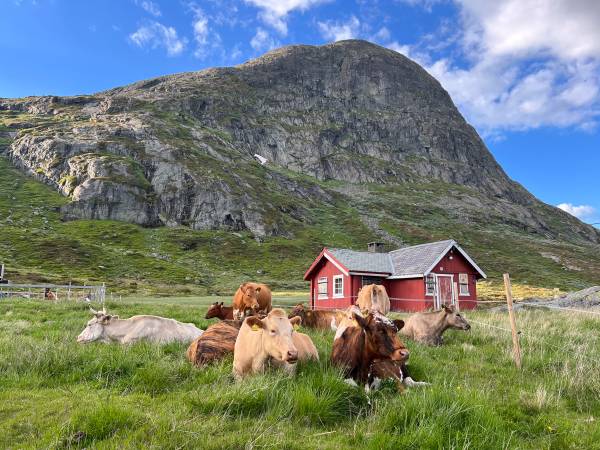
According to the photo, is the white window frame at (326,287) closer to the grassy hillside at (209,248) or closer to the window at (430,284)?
the window at (430,284)

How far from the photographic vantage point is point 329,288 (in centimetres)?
4009

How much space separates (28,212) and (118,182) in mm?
25924

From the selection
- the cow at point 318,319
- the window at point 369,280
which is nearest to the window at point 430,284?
the window at point 369,280

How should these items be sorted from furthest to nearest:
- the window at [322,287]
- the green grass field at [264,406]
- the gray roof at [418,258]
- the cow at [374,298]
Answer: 1. the window at [322,287]
2. the gray roof at [418,258]
3. the cow at [374,298]
4. the green grass field at [264,406]

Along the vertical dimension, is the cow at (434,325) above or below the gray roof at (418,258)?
below

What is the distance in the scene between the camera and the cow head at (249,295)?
15.3 meters

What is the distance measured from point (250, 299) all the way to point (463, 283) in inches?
1084

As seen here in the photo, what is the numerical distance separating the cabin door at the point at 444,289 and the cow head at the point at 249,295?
23953mm

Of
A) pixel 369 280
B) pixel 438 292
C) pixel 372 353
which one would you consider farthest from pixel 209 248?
pixel 372 353

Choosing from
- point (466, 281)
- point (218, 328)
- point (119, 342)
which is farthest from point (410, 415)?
point (466, 281)

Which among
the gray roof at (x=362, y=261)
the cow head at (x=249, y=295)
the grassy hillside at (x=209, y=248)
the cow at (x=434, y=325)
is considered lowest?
the cow at (x=434, y=325)

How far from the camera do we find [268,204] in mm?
150000

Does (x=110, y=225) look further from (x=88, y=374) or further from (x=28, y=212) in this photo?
(x=88, y=374)

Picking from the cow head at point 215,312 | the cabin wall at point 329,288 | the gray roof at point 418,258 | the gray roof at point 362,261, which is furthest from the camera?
the gray roof at point 362,261
